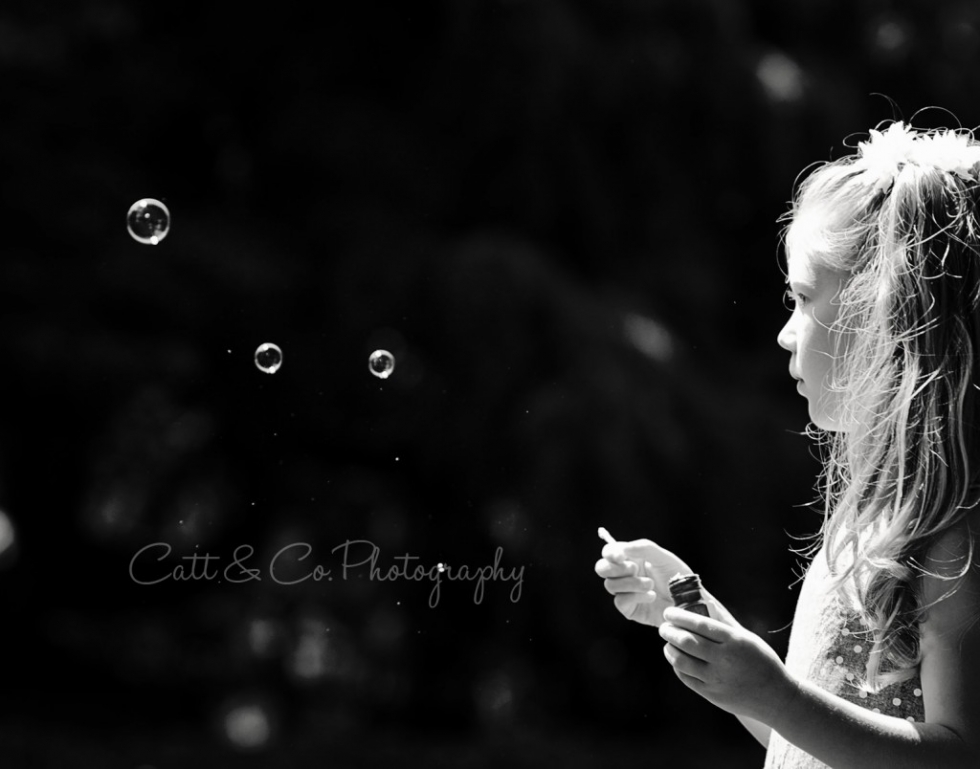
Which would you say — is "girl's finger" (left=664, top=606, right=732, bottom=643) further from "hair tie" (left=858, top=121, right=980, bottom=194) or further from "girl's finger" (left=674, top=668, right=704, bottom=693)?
"hair tie" (left=858, top=121, right=980, bottom=194)

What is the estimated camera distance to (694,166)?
3.20 metres

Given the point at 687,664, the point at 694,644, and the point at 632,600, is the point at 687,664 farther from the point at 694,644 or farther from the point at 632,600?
the point at 632,600

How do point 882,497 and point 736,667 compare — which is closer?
point 736,667

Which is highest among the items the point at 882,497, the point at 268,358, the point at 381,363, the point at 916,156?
the point at 268,358

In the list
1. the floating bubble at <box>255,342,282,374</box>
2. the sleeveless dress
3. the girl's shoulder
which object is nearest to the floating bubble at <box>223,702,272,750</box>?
the floating bubble at <box>255,342,282,374</box>

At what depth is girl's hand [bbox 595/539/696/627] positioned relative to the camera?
49.0 inches

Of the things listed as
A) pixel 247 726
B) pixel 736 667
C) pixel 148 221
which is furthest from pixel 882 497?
pixel 247 726

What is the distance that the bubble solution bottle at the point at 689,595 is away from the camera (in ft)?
3.28

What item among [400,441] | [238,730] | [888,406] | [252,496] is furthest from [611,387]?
[888,406]

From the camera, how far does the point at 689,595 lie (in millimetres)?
1002

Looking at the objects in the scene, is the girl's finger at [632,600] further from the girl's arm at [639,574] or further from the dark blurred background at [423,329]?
the dark blurred background at [423,329]

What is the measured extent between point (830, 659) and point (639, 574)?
0.76 feet

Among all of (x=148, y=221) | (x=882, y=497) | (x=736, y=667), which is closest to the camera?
(x=736, y=667)

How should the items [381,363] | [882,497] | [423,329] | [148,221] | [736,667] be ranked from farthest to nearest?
[423,329]
[148,221]
[381,363]
[882,497]
[736,667]
